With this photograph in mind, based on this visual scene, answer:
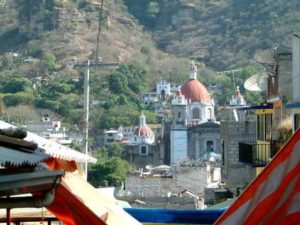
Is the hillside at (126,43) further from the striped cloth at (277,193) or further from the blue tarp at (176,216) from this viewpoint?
the striped cloth at (277,193)

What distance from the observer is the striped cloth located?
4785 millimetres

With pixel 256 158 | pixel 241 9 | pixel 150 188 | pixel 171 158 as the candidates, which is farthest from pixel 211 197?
pixel 241 9

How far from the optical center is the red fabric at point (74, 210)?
229 inches

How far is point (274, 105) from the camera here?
17875 mm

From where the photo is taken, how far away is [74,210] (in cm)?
581

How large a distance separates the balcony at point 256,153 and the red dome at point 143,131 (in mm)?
78572

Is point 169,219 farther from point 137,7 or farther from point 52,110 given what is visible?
point 137,7

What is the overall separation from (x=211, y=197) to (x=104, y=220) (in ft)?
74.9

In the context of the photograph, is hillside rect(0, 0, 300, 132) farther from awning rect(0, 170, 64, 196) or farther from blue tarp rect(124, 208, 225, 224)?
awning rect(0, 170, 64, 196)

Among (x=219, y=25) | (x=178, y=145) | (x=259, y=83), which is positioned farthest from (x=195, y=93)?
(x=259, y=83)

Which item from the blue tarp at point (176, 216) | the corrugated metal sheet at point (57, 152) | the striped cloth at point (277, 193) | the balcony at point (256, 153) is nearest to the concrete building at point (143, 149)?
the balcony at point (256, 153)

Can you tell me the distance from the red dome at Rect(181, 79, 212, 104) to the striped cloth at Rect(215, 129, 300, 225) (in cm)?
9370

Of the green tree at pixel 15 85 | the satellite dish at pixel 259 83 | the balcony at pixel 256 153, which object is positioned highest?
the green tree at pixel 15 85

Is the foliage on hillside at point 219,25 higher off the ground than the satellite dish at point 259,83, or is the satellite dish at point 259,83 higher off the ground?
the foliage on hillside at point 219,25
